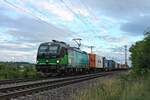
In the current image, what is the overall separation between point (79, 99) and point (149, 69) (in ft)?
58.6

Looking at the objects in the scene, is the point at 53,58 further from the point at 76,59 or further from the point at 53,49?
the point at 76,59

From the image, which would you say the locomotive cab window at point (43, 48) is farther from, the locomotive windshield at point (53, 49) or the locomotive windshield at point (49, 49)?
the locomotive windshield at point (53, 49)

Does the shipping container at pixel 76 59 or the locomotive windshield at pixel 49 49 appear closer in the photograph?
the locomotive windshield at pixel 49 49

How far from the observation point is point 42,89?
20.1 meters

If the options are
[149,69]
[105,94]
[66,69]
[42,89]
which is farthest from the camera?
[66,69]

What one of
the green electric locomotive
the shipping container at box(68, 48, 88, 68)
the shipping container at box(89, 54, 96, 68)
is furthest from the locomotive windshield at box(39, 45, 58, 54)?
the shipping container at box(89, 54, 96, 68)

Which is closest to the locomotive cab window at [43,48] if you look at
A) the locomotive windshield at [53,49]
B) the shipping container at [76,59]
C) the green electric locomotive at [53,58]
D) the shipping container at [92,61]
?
the green electric locomotive at [53,58]

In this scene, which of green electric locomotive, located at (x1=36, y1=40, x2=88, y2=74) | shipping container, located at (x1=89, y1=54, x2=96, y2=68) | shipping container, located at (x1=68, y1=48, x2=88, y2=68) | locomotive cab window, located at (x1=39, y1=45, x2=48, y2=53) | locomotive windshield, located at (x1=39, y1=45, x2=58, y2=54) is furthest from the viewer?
shipping container, located at (x1=89, y1=54, x2=96, y2=68)

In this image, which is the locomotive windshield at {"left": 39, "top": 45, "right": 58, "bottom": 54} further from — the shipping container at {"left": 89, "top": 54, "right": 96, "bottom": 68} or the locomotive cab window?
the shipping container at {"left": 89, "top": 54, "right": 96, "bottom": 68}

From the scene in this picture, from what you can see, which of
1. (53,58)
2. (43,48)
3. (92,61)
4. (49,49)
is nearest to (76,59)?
(49,49)

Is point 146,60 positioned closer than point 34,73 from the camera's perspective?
Yes

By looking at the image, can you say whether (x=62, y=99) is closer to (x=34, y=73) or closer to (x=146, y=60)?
(x=146, y=60)

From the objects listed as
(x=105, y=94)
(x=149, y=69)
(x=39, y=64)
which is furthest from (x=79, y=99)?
(x=39, y=64)

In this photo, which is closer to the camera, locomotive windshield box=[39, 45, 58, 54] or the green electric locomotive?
the green electric locomotive
